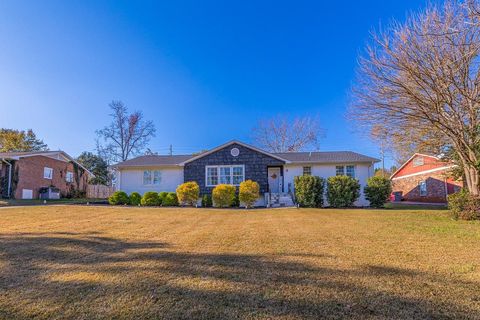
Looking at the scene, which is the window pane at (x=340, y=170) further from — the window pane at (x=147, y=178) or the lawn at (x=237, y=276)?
the window pane at (x=147, y=178)

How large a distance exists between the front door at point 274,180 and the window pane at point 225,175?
304 centimetres

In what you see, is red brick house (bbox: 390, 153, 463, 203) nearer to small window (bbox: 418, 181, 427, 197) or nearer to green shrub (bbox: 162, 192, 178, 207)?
small window (bbox: 418, 181, 427, 197)

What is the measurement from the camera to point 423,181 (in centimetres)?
2602

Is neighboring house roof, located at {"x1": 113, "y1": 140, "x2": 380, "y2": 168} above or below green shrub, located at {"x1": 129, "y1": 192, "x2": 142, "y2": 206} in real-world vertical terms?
above

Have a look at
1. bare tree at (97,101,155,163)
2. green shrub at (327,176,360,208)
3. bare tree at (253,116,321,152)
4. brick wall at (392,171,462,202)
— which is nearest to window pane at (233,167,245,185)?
green shrub at (327,176,360,208)

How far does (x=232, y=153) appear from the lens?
1873 cm

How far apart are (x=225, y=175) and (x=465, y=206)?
12.7 metres

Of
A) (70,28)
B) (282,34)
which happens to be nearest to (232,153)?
(282,34)

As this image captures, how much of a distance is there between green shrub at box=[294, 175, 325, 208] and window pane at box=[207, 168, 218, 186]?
5779 millimetres

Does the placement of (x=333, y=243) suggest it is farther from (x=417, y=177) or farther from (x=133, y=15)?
(x=417, y=177)

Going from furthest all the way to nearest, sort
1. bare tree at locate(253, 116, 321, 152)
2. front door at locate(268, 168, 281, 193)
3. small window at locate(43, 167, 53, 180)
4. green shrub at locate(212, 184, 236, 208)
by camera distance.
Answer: bare tree at locate(253, 116, 321, 152) → small window at locate(43, 167, 53, 180) → front door at locate(268, 168, 281, 193) → green shrub at locate(212, 184, 236, 208)

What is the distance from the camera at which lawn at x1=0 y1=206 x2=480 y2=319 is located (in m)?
2.82

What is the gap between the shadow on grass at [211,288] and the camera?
2773mm

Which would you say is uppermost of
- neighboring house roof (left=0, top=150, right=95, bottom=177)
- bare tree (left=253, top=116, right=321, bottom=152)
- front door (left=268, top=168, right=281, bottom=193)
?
bare tree (left=253, top=116, right=321, bottom=152)
